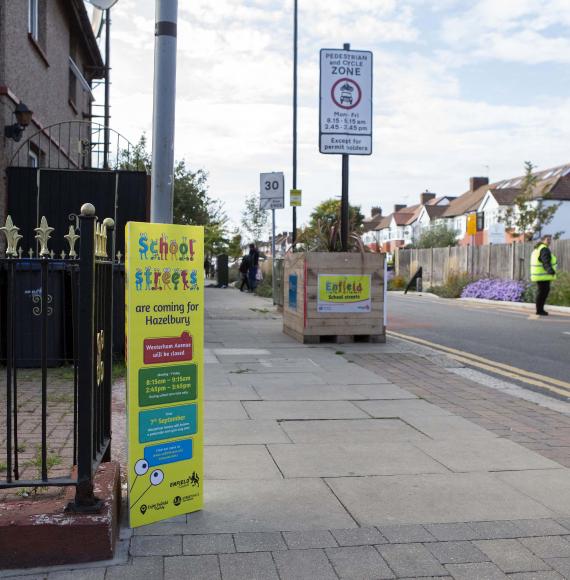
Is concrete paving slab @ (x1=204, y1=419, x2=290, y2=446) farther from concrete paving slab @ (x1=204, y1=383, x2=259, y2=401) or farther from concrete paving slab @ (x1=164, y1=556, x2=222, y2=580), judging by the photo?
concrete paving slab @ (x1=164, y1=556, x2=222, y2=580)

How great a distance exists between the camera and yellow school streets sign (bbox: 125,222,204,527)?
3.29 metres

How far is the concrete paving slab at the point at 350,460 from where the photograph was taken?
169 inches

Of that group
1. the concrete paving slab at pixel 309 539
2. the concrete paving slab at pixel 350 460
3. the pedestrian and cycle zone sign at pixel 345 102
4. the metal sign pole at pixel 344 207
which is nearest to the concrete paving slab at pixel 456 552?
the concrete paving slab at pixel 309 539

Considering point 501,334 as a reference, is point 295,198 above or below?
above

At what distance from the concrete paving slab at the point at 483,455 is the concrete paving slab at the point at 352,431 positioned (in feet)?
0.85

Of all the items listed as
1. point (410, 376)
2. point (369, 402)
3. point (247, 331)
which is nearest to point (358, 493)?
point (369, 402)

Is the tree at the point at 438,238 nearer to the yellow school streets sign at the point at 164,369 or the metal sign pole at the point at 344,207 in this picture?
the metal sign pole at the point at 344,207

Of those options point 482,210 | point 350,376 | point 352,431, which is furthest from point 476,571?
point 482,210

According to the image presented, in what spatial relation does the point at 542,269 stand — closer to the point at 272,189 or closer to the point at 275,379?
the point at 272,189

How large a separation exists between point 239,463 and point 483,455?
1576mm

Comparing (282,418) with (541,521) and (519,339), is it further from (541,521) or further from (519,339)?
(519,339)

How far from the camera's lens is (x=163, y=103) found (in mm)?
4457

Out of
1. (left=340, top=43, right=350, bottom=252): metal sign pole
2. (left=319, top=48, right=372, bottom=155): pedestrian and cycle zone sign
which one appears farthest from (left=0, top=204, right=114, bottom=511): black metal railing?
(left=319, top=48, right=372, bottom=155): pedestrian and cycle zone sign

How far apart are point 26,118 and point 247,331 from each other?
4.81 m
